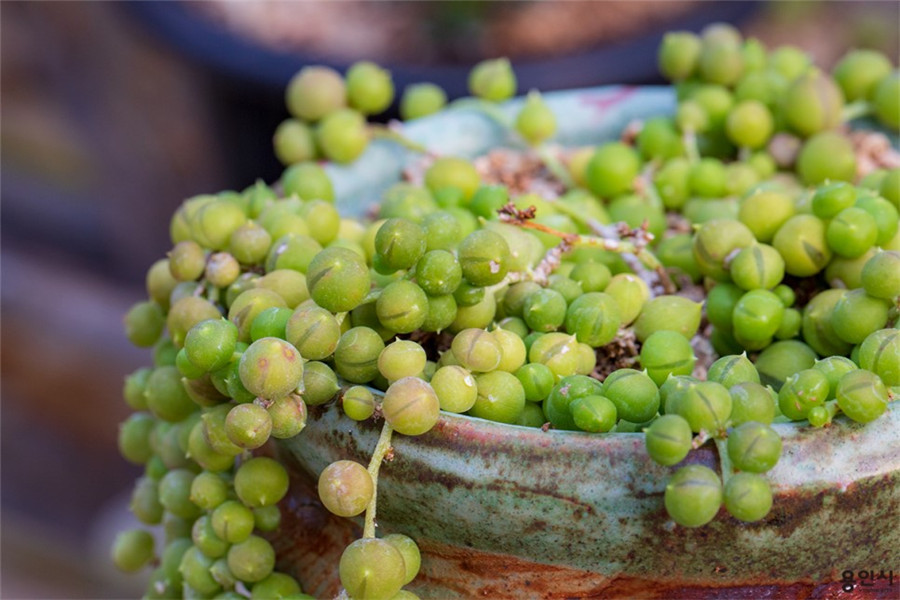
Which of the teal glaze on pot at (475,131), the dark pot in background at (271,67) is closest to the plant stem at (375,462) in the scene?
the teal glaze on pot at (475,131)

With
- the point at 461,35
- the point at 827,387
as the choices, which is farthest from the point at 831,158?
the point at 461,35

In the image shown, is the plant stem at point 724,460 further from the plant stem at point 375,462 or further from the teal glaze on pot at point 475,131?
the teal glaze on pot at point 475,131

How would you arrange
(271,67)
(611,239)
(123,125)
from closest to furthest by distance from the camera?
(611,239) < (271,67) < (123,125)

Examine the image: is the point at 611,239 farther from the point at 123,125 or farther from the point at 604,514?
the point at 123,125

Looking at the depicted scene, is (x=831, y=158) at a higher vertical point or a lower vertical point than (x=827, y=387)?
higher

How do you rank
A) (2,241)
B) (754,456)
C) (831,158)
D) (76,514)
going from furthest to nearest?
(2,241)
(76,514)
(831,158)
(754,456)

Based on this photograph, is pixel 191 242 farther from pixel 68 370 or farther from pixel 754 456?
pixel 68 370

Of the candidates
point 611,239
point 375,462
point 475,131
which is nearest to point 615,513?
point 375,462
